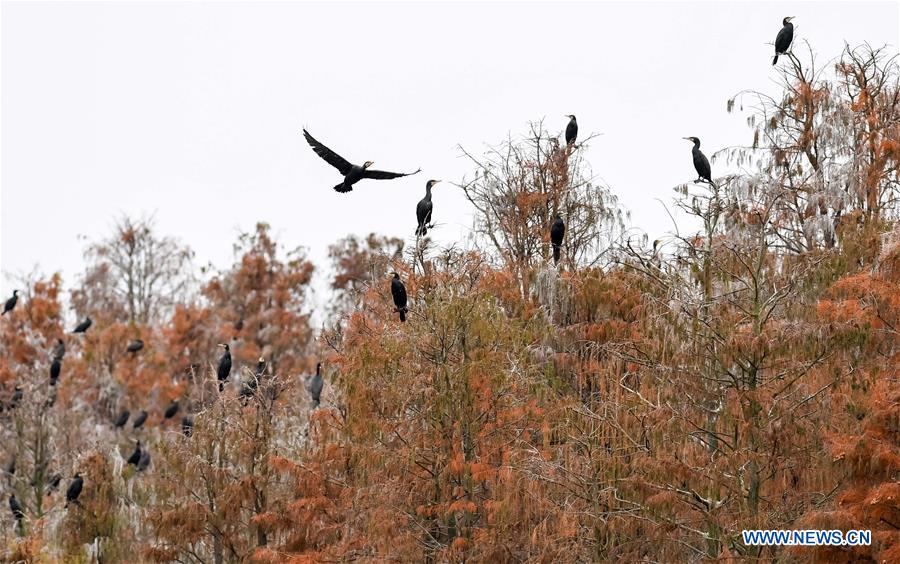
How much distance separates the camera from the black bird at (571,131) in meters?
19.5

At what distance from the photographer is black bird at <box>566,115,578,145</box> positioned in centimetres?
1952

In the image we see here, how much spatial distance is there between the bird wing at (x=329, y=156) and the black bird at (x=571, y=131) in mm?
5020

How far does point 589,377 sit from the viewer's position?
1593 cm

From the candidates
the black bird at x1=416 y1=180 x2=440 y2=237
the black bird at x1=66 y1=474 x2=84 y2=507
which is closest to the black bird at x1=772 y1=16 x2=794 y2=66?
the black bird at x1=416 y1=180 x2=440 y2=237

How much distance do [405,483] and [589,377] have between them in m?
2.86

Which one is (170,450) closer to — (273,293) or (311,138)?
(311,138)

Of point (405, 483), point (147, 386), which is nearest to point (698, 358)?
point (405, 483)

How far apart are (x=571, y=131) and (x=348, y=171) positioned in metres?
5.15

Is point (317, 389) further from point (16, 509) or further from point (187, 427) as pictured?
point (16, 509)

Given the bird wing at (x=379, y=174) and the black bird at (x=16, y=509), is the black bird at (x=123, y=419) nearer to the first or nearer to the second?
the black bird at (x=16, y=509)

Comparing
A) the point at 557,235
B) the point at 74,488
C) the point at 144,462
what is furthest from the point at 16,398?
the point at 557,235

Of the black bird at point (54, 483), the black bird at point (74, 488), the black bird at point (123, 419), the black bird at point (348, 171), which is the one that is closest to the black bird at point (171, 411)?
the black bird at point (123, 419)

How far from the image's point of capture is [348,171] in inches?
611

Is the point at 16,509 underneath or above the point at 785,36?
underneath
